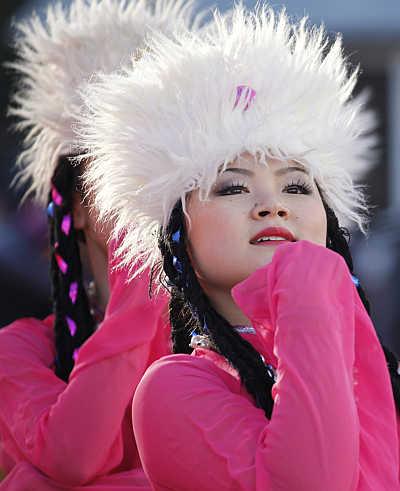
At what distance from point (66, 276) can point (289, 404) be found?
55.2 inches

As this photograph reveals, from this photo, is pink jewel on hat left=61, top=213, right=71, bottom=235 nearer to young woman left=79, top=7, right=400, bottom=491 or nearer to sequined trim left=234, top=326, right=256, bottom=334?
young woman left=79, top=7, right=400, bottom=491

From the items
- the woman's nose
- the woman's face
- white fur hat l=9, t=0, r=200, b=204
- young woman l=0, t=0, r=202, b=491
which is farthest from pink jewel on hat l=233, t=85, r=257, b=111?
white fur hat l=9, t=0, r=200, b=204

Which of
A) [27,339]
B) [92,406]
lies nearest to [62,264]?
[27,339]

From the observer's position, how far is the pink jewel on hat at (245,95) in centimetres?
208

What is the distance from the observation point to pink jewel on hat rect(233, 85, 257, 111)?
6.83 ft

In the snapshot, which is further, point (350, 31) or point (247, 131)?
point (350, 31)

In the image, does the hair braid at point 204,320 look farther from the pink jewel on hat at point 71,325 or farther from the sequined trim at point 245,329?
the pink jewel on hat at point 71,325

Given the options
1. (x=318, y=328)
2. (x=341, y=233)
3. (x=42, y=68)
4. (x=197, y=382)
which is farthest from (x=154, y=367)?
(x=42, y=68)

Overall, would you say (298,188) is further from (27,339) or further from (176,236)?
(27,339)

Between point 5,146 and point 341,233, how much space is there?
25.6 ft

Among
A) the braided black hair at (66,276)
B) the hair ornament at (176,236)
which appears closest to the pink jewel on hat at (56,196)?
the braided black hair at (66,276)

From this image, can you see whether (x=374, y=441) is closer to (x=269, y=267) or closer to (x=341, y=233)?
(x=269, y=267)

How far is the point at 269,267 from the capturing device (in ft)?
6.16

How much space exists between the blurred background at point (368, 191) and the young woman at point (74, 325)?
18.8 inches
